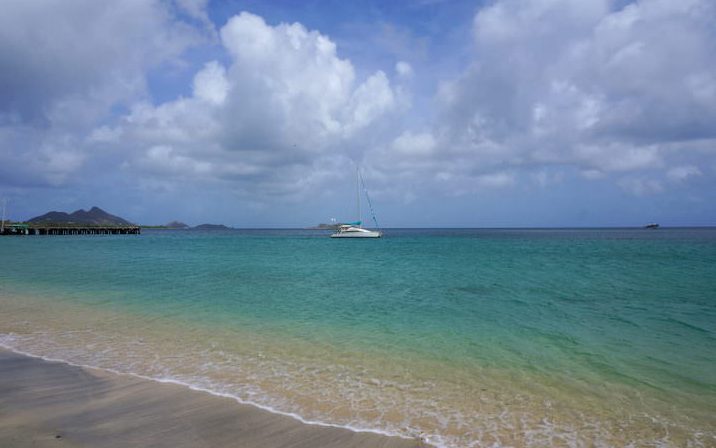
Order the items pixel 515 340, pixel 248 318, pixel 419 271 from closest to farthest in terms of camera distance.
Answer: pixel 515 340, pixel 248 318, pixel 419 271

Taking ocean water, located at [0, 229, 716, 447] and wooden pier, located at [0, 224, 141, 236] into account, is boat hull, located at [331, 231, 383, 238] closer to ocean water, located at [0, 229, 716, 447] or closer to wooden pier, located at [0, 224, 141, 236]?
ocean water, located at [0, 229, 716, 447]

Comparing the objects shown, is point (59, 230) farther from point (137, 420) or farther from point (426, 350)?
point (137, 420)

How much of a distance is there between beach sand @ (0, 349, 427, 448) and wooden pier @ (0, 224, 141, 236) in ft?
423

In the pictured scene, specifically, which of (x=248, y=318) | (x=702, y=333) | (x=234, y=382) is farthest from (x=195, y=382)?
(x=702, y=333)

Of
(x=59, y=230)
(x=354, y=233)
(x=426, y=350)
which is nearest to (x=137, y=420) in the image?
(x=426, y=350)

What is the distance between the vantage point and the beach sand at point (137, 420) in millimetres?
5297

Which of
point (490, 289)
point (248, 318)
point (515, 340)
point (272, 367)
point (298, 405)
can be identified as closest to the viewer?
point (298, 405)

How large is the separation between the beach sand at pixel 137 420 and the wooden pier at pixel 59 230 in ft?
423

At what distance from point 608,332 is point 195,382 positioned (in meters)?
11.3

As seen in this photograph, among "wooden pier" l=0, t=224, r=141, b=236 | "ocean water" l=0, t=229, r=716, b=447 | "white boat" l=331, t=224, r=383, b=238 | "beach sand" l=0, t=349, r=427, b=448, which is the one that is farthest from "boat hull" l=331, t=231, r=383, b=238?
"beach sand" l=0, t=349, r=427, b=448

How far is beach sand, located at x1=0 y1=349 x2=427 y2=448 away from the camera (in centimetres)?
530

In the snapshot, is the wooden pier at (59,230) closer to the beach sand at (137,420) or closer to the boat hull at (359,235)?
the boat hull at (359,235)

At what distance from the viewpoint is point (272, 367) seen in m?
8.76

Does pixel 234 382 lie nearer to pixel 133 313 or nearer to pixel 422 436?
pixel 422 436
